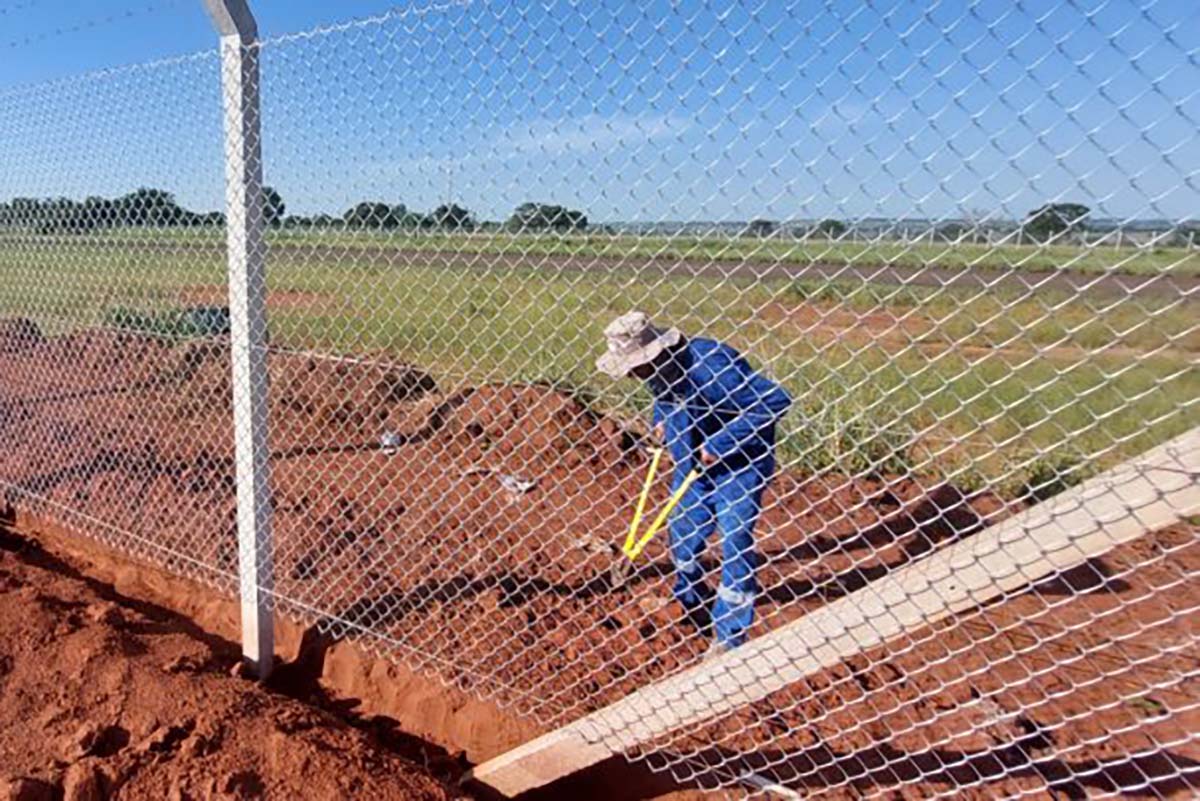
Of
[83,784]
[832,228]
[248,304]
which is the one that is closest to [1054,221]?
[832,228]

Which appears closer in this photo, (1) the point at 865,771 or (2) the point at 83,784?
(2) the point at 83,784

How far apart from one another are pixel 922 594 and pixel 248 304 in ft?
8.40

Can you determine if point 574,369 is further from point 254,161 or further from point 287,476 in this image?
point 254,161

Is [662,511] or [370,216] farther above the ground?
[370,216]

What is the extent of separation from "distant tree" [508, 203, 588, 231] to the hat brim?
104 centimetres

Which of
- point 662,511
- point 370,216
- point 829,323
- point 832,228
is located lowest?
point 662,511

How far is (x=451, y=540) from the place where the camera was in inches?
194

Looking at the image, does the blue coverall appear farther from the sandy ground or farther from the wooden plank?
the wooden plank

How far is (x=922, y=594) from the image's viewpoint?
70.8 inches

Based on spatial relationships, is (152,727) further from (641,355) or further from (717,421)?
(717,421)

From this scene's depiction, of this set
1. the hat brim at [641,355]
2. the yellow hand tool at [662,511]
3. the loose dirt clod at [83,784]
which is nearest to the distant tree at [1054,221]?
the hat brim at [641,355]

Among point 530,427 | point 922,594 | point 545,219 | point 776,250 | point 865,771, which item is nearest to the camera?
point 922,594

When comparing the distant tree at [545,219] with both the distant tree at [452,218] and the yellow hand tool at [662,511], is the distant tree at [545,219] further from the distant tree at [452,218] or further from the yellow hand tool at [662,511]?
the yellow hand tool at [662,511]

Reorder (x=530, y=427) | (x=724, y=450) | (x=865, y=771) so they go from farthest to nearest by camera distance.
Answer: (x=530, y=427) → (x=724, y=450) → (x=865, y=771)
